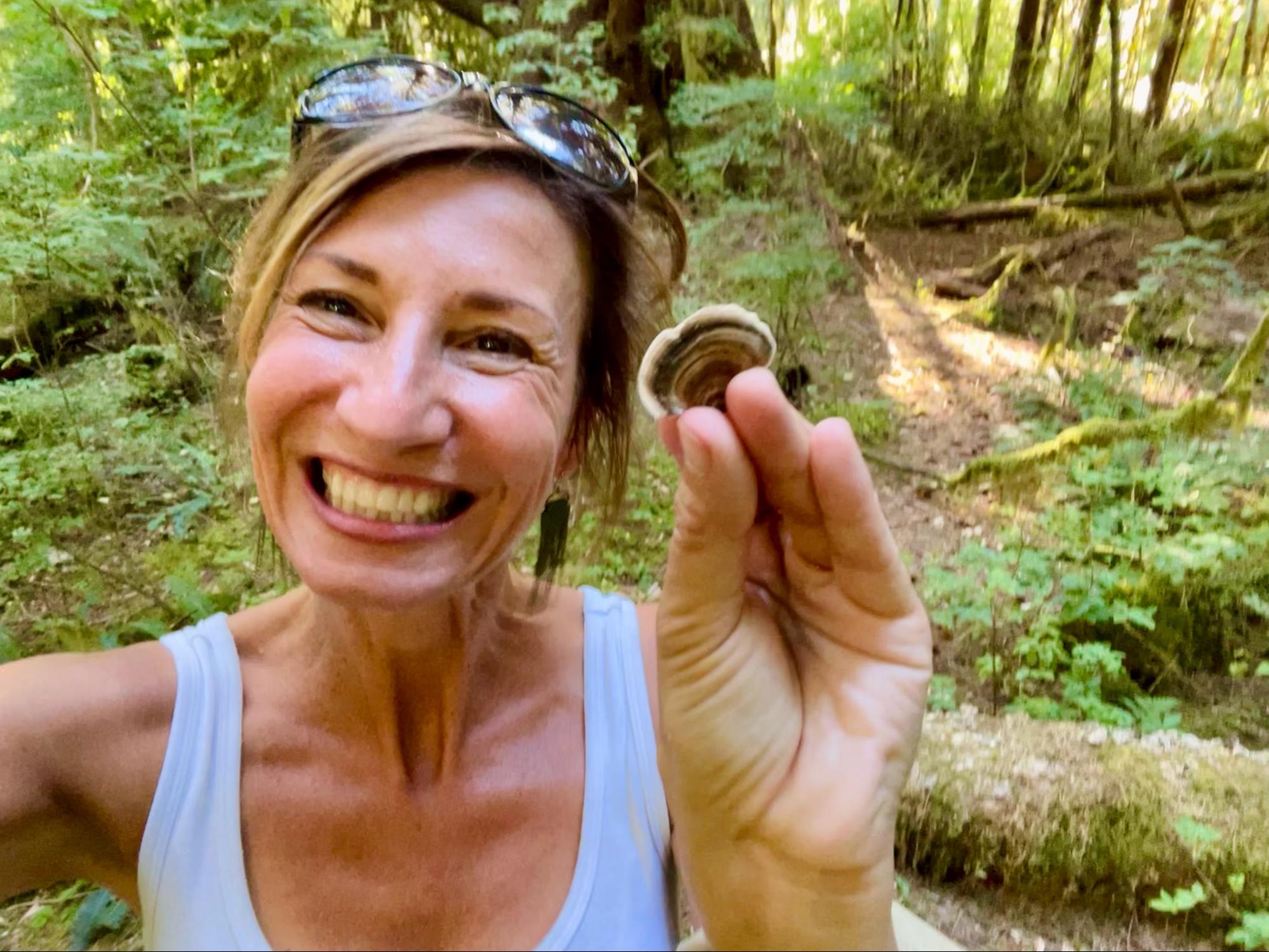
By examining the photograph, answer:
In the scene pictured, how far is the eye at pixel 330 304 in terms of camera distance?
2.17 feet

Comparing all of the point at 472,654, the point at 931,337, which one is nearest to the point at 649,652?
the point at 472,654

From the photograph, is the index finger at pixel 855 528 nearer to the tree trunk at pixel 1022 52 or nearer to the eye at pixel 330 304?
the eye at pixel 330 304

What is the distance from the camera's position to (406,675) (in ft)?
2.77

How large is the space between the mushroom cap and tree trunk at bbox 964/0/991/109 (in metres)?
2.94

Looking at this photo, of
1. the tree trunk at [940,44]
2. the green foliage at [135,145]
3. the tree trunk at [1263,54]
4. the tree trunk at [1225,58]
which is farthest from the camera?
the tree trunk at [940,44]

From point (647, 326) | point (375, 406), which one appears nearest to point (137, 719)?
point (375, 406)

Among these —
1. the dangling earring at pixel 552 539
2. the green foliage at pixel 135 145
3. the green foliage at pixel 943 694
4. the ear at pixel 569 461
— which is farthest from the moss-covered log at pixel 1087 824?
the green foliage at pixel 135 145

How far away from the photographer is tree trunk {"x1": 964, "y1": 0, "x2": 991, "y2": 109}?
278cm

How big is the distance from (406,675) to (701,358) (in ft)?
1.76

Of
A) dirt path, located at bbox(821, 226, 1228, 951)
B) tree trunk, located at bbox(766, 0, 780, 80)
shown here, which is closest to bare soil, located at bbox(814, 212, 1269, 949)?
dirt path, located at bbox(821, 226, 1228, 951)

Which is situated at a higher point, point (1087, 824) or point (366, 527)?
point (366, 527)

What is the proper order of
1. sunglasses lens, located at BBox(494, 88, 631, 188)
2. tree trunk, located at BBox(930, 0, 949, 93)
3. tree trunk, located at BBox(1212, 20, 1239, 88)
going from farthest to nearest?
tree trunk, located at BBox(930, 0, 949, 93), tree trunk, located at BBox(1212, 20, 1239, 88), sunglasses lens, located at BBox(494, 88, 631, 188)

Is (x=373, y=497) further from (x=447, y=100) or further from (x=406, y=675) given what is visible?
(x=447, y=100)

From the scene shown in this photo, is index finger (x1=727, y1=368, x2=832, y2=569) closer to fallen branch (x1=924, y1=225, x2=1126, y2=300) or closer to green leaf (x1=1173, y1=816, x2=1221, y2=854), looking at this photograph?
green leaf (x1=1173, y1=816, x2=1221, y2=854)
